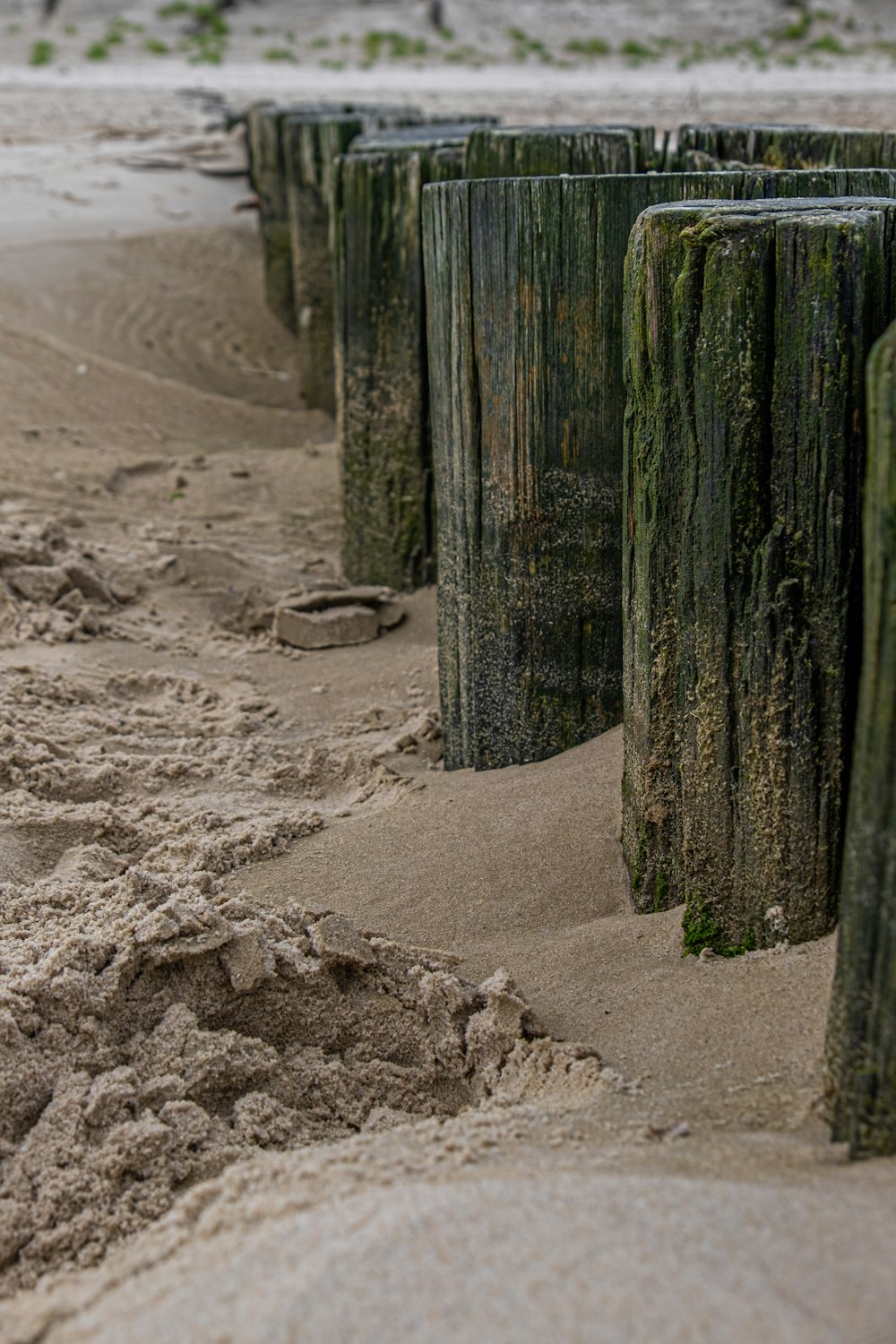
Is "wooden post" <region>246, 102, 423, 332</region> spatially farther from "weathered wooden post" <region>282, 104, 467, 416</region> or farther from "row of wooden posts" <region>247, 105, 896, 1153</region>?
"row of wooden posts" <region>247, 105, 896, 1153</region>

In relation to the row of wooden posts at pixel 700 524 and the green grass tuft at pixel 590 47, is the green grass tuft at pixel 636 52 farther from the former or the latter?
the row of wooden posts at pixel 700 524

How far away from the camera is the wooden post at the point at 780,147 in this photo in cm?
398

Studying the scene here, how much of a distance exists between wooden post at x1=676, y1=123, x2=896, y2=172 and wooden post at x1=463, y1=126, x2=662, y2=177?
25 centimetres

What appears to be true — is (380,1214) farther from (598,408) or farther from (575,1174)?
(598,408)

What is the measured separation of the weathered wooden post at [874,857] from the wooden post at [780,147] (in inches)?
96.7

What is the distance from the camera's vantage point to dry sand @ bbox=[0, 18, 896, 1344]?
56.2 inches

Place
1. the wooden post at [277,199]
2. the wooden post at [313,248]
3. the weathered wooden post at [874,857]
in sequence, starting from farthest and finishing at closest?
the wooden post at [277,199] → the wooden post at [313,248] → the weathered wooden post at [874,857]

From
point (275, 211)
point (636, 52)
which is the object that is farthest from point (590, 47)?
point (275, 211)

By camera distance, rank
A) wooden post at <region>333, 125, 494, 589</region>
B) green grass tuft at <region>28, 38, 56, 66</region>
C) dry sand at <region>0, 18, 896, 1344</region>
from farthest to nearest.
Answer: green grass tuft at <region>28, 38, 56, 66</region> < wooden post at <region>333, 125, 494, 589</region> < dry sand at <region>0, 18, 896, 1344</region>

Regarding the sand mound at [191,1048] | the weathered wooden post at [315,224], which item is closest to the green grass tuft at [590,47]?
the weathered wooden post at [315,224]

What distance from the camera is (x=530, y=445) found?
314cm

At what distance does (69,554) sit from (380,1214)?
12.4ft

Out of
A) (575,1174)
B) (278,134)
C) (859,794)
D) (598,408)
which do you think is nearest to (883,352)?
(859,794)

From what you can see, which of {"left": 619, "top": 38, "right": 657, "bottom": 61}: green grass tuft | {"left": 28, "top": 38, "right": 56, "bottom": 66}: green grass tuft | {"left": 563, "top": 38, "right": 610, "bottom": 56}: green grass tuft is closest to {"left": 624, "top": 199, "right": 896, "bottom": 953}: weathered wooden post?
{"left": 28, "top": 38, "right": 56, "bottom": 66}: green grass tuft
